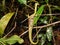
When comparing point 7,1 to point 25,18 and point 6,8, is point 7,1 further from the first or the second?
point 25,18

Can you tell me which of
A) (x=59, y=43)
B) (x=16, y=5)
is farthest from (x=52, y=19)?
(x=16, y=5)

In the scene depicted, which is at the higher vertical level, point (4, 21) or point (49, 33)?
point (4, 21)

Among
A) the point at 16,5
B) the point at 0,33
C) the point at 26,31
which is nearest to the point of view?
the point at 0,33

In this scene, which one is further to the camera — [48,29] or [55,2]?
[55,2]

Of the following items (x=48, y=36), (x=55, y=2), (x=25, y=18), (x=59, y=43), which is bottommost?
(x=59, y=43)

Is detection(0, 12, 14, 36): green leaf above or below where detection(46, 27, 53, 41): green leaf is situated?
above

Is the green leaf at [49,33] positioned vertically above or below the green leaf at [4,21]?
below

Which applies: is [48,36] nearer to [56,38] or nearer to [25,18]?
[56,38]

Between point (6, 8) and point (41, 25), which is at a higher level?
point (6, 8)

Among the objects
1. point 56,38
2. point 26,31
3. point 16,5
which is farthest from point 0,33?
point 56,38

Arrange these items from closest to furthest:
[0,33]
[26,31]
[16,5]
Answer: [0,33] → [26,31] → [16,5]
